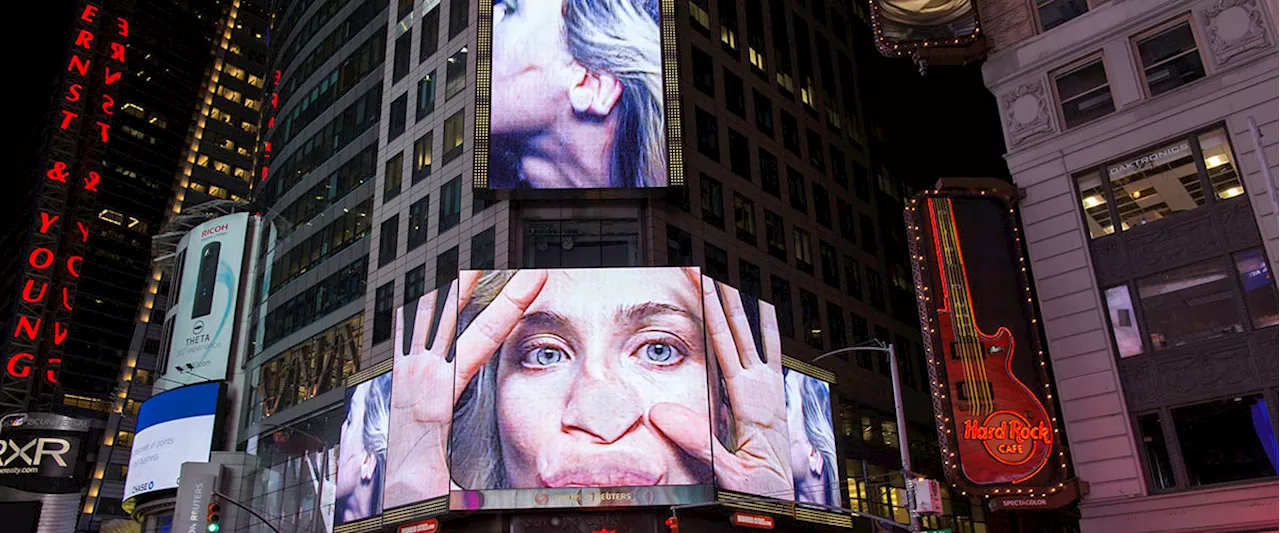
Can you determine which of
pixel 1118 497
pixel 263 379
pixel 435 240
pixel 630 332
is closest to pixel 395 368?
pixel 435 240

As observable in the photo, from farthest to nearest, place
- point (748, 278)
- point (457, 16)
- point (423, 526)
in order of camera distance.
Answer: point (457, 16)
point (748, 278)
point (423, 526)

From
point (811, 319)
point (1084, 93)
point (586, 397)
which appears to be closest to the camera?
point (1084, 93)

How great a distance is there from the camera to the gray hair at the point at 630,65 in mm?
45188

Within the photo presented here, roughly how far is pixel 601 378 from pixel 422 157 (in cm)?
1933

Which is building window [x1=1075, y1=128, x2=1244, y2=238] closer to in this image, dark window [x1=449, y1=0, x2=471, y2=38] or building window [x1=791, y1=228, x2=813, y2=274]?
building window [x1=791, y1=228, x2=813, y2=274]

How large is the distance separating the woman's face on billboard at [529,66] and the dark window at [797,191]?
51.8 feet

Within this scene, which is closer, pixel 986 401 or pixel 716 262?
pixel 986 401

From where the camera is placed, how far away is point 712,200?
161 feet

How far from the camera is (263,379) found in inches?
2426

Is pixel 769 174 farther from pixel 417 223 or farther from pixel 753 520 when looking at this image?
pixel 753 520

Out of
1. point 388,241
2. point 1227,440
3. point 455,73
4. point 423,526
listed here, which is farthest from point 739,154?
point 1227,440

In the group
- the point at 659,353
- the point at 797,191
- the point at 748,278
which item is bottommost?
the point at 659,353

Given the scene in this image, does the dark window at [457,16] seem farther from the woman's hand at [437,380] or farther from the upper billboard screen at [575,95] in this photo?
the woman's hand at [437,380]

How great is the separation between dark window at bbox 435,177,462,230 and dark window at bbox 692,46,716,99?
13433 millimetres
